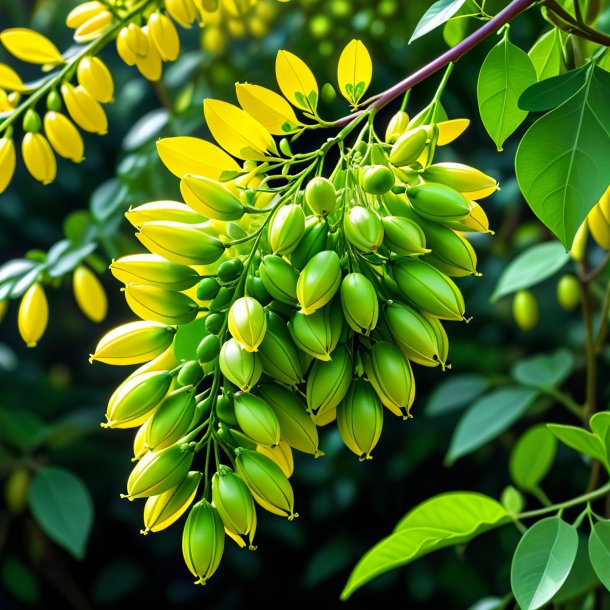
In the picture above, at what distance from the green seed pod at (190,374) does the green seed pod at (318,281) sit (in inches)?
2.1

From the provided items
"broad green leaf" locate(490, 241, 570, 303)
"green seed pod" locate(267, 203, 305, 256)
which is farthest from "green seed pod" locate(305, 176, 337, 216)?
"broad green leaf" locate(490, 241, 570, 303)

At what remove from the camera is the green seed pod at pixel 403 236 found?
0.34 m

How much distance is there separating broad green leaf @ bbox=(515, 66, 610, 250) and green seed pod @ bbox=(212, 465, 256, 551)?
0.17 metres

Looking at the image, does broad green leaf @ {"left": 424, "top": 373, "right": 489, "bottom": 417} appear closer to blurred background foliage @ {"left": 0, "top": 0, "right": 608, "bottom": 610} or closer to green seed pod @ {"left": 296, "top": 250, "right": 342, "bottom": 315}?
blurred background foliage @ {"left": 0, "top": 0, "right": 608, "bottom": 610}

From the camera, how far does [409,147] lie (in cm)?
35

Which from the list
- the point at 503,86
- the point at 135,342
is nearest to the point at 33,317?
the point at 135,342

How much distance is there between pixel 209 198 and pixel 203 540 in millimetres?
137

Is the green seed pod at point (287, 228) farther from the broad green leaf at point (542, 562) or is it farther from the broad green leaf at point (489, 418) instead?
the broad green leaf at point (489, 418)

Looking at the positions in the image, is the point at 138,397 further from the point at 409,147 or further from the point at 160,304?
the point at 409,147

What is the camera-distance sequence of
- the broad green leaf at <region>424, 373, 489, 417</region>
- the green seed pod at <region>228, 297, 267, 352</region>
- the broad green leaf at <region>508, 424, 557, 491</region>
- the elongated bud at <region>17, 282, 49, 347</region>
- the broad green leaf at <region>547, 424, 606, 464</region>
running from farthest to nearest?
the broad green leaf at <region>424, 373, 489, 417</region>
the broad green leaf at <region>508, 424, 557, 491</region>
the elongated bud at <region>17, 282, 49, 347</region>
the broad green leaf at <region>547, 424, 606, 464</region>
the green seed pod at <region>228, 297, 267, 352</region>

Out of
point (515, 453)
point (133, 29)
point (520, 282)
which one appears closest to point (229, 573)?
point (515, 453)

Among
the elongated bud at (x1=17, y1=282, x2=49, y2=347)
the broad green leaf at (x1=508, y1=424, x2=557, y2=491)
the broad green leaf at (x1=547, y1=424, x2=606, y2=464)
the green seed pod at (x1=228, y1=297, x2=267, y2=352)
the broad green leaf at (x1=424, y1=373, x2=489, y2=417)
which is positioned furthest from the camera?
the broad green leaf at (x1=424, y1=373, x2=489, y2=417)

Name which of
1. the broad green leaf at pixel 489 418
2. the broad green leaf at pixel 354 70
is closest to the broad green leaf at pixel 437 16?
the broad green leaf at pixel 354 70

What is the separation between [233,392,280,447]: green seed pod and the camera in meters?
0.34
